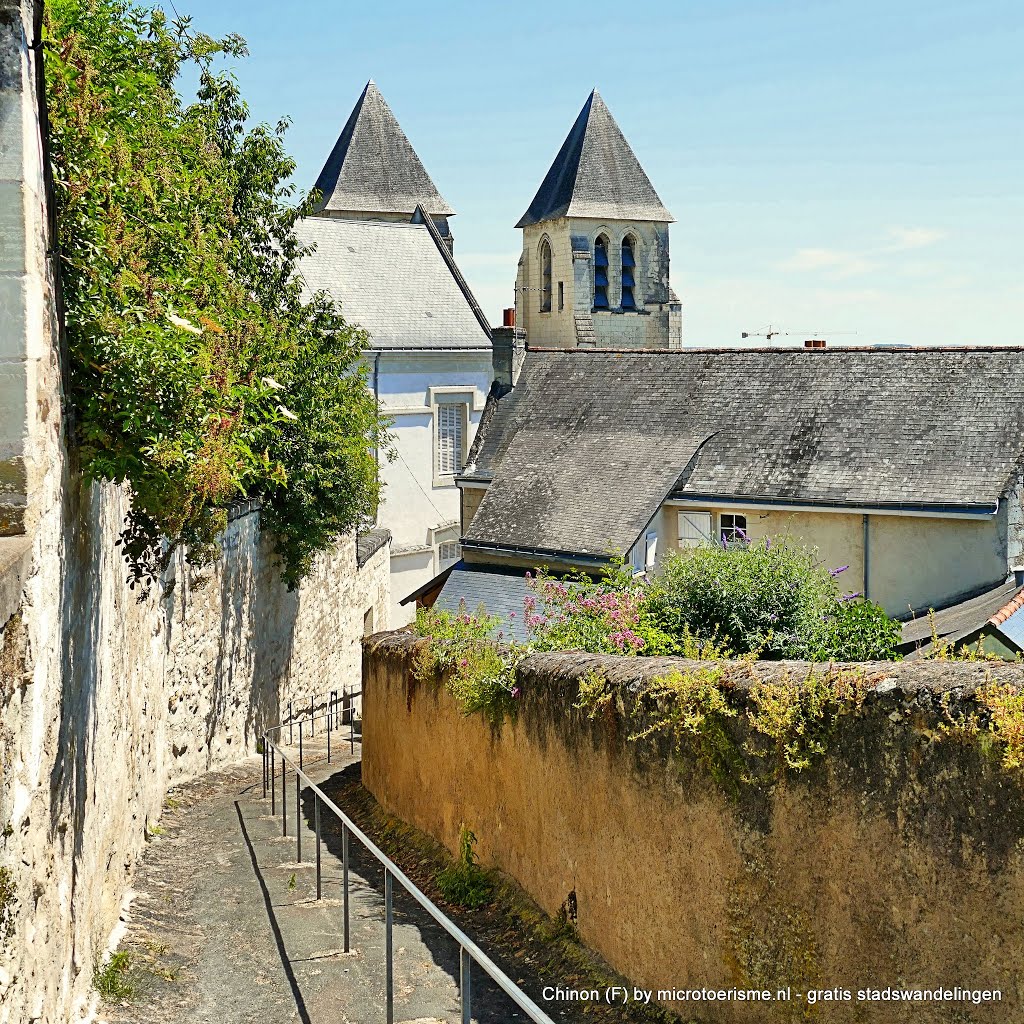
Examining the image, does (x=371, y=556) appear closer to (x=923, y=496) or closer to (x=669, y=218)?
(x=923, y=496)

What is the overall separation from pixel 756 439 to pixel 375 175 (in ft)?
79.3

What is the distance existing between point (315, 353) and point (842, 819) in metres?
13.7

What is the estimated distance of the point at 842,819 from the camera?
4.84 meters

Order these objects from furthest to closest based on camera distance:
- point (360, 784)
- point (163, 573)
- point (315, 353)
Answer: point (315, 353) → point (360, 784) → point (163, 573)

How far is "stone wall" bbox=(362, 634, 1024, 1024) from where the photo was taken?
4383 mm

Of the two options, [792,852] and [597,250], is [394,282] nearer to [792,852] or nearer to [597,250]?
[597,250]

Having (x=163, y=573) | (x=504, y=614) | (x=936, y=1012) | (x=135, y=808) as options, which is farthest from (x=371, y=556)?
(x=936, y=1012)

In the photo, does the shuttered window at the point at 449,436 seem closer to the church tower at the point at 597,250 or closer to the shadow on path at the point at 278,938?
the church tower at the point at 597,250

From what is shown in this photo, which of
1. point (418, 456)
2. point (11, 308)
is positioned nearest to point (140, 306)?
point (11, 308)

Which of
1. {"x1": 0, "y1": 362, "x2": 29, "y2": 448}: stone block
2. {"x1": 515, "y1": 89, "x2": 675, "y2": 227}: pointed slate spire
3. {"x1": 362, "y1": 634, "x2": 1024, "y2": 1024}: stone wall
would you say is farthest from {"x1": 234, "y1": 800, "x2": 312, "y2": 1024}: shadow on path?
{"x1": 515, "y1": 89, "x2": 675, "y2": 227}: pointed slate spire

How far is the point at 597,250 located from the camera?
4828cm

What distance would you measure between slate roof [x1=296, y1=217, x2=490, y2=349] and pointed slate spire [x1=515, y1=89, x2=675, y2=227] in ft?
49.9

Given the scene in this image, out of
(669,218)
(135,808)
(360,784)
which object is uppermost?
(669,218)

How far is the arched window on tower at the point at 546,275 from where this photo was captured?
159ft
